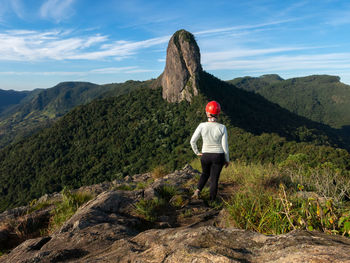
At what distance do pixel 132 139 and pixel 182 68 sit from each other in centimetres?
3322

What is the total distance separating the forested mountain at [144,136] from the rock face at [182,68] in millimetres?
383

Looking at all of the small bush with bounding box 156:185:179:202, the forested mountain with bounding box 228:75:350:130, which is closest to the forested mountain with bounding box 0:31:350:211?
the small bush with bounding box 156:185:179:202

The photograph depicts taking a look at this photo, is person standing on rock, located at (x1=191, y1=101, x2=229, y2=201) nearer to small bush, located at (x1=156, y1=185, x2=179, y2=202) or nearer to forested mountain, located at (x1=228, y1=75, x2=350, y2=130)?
small bush, located at (x1=156, y1=185, x2=179, y2=202)

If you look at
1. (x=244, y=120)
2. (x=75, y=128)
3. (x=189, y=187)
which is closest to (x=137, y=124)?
(x=75, y=128)

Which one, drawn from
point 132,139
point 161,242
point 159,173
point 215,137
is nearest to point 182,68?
point 132,139

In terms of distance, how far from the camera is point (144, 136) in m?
73.6

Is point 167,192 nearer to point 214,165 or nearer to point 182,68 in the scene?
point 214,165

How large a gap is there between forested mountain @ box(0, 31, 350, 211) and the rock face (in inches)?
15.1

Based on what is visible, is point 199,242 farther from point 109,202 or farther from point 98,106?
point 98,106

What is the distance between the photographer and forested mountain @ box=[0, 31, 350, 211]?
181 ft

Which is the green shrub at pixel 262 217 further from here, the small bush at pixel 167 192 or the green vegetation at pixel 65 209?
the green vegetation at pixel 65 209

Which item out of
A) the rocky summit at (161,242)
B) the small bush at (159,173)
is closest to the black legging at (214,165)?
the rocky summit at (161,242)

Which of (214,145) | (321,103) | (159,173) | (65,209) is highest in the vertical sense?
(321,103)

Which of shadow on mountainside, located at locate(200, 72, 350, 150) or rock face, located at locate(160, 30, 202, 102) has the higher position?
rock face, located at locate(160, 30, 202, 102)
